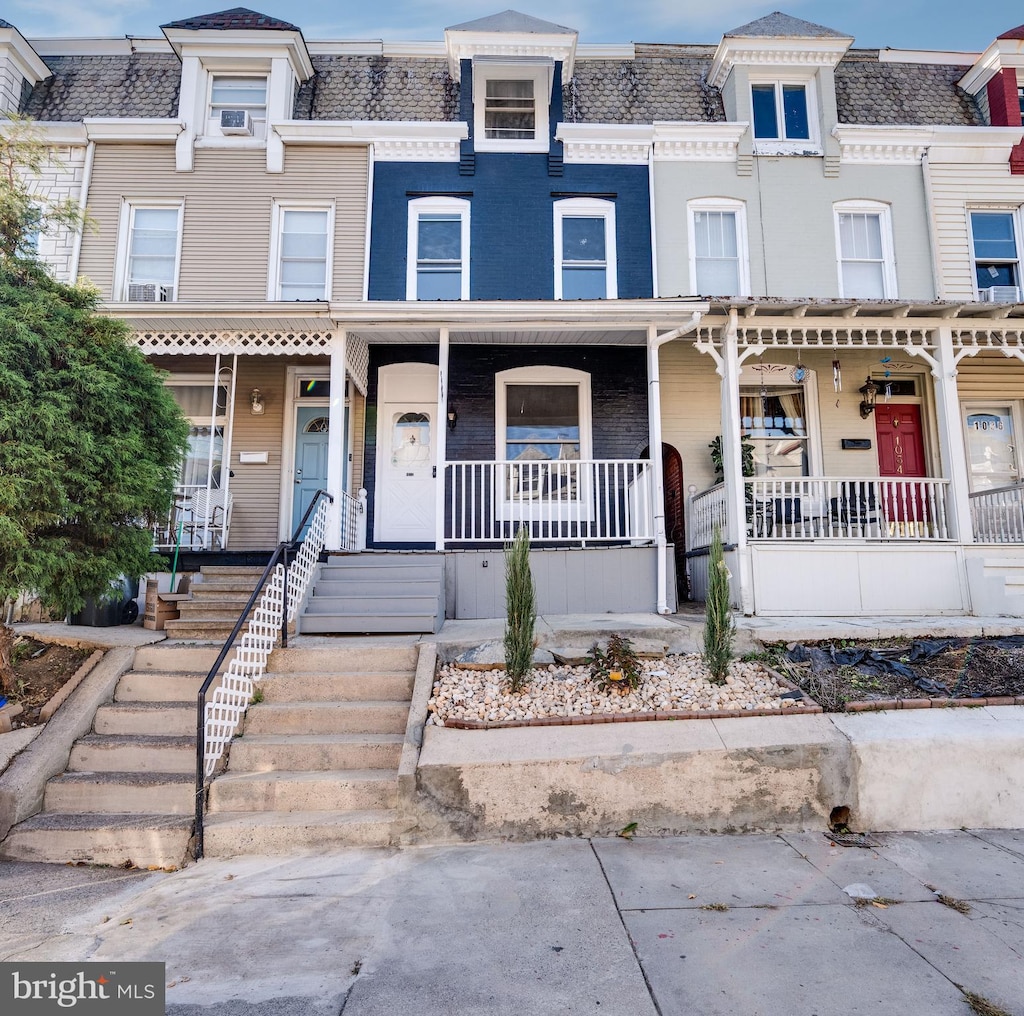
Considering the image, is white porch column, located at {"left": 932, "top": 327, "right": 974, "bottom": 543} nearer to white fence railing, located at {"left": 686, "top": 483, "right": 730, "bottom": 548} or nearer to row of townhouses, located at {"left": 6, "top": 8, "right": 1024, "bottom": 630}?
row of townhouses, located at {"left": 6, "top": 8, "right": 1024, "bottom": 630}

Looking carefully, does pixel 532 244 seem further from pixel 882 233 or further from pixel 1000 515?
pixel 1000 515

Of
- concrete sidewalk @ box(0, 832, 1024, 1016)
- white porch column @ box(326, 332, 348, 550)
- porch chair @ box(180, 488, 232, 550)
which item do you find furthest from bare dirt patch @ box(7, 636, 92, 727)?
porch chair @ box(180, 488, 232, 550)

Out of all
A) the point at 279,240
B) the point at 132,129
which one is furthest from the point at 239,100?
the point at 279,240

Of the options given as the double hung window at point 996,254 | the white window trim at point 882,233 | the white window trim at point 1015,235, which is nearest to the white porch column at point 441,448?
the white window trim at point 882,233

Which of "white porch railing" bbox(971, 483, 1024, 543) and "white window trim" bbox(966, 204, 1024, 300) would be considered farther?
"white window trim" bbox(966, 204, 1024, 300)

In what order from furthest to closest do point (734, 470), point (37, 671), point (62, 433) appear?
point (734, 470) < point (37, 671) < point (62, 433)

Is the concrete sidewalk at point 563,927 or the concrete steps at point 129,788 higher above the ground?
the concrete steps at point 129,788

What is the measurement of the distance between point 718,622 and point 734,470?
3.04 meters

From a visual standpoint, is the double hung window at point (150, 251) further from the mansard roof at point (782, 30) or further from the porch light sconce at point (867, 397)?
the porch light sconce at point (867, 397)

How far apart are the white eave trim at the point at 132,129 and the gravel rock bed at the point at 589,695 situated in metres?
9.91

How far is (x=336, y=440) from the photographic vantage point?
845 cm

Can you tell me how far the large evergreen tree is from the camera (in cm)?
507

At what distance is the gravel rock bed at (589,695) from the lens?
203 inches

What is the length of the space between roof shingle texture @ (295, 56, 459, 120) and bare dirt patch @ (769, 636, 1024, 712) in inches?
393
